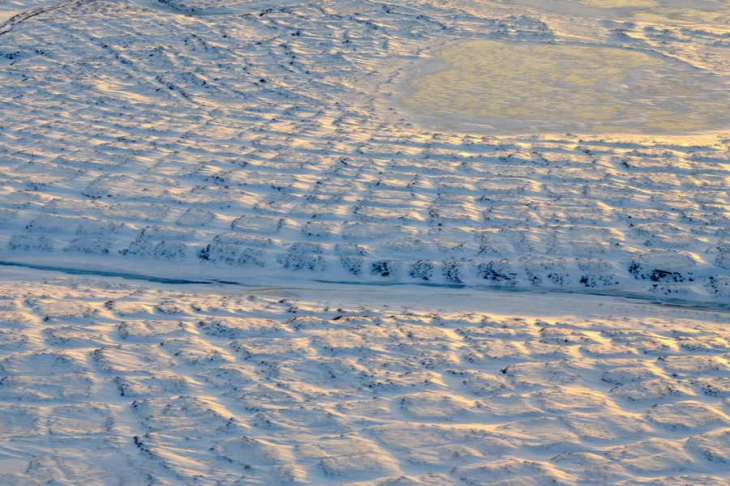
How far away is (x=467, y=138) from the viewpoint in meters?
5.80

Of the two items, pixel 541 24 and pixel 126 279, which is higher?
pixel 541 24

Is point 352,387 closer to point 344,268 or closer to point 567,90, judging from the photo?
point 344,268

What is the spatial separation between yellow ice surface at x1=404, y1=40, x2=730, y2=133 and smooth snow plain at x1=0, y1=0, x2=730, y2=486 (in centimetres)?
4

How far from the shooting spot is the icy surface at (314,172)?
4.46 meters

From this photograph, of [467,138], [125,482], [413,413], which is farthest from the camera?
[467,138]

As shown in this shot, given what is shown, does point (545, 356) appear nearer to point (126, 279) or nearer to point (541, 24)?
point (126, 279)

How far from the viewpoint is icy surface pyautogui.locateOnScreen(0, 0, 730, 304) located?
446cm

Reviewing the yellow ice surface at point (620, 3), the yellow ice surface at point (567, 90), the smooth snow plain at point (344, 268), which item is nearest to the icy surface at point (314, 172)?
the smooth snow plain at point (344, 268)

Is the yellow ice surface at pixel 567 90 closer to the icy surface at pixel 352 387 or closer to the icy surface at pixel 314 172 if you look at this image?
the icy surface at pixel 314 172

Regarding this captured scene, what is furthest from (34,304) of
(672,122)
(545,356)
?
(672,122)

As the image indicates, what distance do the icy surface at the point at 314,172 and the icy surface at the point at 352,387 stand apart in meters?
0.27

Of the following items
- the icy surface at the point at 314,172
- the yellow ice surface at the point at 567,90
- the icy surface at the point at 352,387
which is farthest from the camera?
the yellow ice surface at the point at 567,90

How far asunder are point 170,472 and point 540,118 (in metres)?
3.91

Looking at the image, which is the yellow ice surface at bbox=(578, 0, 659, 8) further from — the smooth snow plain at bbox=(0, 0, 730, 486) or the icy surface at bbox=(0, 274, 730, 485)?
the icy surface at bbox=(0, 274, 730, 485)
